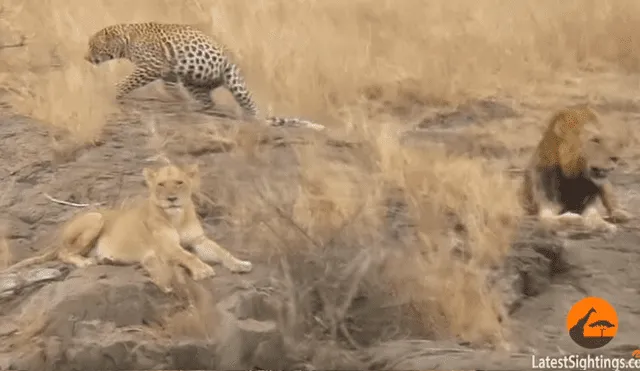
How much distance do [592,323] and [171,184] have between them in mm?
1006

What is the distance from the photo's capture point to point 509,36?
193 centimetres

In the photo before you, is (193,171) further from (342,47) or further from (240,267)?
(342,47)

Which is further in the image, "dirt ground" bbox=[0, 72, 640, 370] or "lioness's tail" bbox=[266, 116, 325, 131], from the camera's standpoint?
"lioness's tail" bbox=[266, 116, 325, 131]

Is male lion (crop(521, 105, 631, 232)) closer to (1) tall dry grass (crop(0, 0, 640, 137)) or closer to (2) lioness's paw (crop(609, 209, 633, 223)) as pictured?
(2) lioness's paw (crop(609, 209, 633, 223))

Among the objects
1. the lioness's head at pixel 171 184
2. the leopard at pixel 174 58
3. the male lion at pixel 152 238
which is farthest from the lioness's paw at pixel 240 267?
the leopard at pixel 174 58

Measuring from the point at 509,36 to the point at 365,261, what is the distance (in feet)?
2.10

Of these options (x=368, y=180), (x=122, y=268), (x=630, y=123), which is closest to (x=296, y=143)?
(x=368, y=180)

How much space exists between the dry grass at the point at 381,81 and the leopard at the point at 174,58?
26mm

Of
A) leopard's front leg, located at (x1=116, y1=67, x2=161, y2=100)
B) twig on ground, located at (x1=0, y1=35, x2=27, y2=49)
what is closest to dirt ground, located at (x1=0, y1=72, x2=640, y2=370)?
leopard's front leg, located at (x1=116, y1=67, x2=161, y2=100)

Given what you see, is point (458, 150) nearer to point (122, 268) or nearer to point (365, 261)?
point (365, 261)

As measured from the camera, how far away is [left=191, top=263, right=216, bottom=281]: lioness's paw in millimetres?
1826

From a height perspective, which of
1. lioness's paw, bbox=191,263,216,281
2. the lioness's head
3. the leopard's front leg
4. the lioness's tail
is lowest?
lioness's paw, bbox=191,263,216,281

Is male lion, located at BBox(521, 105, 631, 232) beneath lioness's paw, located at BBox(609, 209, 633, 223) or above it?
above

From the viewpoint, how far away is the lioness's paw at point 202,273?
183 centimetres
